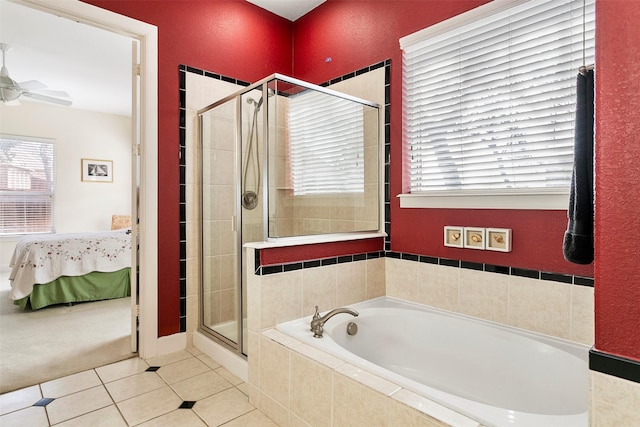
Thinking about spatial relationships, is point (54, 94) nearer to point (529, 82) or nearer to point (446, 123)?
point (446, 123)

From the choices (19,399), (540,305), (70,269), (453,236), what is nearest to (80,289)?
(70,269)

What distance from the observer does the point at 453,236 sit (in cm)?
215

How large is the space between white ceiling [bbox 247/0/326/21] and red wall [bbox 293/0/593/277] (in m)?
0.05

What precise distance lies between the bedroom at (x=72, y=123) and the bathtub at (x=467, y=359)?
1984 mm

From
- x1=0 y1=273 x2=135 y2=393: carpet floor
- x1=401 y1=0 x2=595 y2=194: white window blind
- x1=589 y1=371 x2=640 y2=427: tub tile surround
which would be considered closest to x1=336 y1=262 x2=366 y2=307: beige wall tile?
x1=401 y1=0 x2=595 y2=194: white window blind

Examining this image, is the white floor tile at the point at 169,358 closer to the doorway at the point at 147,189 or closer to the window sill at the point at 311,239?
the doorway at the point at 147,189

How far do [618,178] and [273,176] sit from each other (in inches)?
64.5

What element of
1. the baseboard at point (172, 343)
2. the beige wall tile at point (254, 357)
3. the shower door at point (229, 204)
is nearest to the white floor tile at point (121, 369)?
the baseboard at point (172, 343)

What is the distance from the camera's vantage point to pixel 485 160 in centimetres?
201

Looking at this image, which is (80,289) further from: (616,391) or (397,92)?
(616,391)

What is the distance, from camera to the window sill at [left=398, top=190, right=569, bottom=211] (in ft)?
5.73

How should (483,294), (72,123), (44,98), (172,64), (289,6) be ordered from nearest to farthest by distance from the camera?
1. (483,294)
2. (172,64)
3. (289,6)
4. (44,98)
5. (72,123)

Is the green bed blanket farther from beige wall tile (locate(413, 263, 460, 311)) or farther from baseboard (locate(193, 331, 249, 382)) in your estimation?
beige wall tile (locate(413, 263, 460, 311))

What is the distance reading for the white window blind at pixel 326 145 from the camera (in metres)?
2.33
